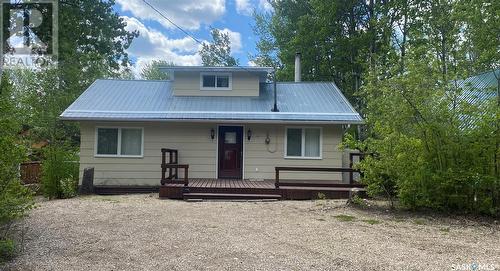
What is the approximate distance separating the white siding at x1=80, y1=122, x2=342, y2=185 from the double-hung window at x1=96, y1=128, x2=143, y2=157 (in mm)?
176

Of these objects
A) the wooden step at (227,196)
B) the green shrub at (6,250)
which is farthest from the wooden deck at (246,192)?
the green shrub at (6,250)

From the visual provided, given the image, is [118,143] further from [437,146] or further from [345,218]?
[437,146]

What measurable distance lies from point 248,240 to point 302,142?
23.1 feet

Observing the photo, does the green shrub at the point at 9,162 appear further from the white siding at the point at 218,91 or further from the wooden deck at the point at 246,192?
the white siding at the point at 218,91

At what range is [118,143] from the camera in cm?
1189

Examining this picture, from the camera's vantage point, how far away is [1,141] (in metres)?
4.82

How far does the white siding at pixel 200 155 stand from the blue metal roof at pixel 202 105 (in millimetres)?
447

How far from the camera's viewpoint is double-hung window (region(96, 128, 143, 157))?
11.9 metres

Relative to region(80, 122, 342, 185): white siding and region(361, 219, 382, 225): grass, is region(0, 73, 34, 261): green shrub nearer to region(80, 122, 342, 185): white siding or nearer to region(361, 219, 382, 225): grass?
region(361, 219, 382, 225): grass

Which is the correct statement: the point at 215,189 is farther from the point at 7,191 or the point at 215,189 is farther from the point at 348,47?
the point at 348,47

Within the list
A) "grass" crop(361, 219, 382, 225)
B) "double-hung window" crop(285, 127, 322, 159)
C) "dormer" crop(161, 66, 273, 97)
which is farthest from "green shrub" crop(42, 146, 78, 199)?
"grass" crop(361, 219, 382, 225)

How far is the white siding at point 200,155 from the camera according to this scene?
11859 mm

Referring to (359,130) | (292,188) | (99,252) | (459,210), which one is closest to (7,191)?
(99,252)

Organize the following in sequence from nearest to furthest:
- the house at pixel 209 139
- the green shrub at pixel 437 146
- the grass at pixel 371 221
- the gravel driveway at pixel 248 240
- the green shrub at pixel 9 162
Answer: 1. the gravel driveway at pixel 248 240
2. the green shrub at pixel 9 162
3. the grass at pixel 371 221
4. the green shrub at pixel 437 146
5. the house at pixel 209 139
